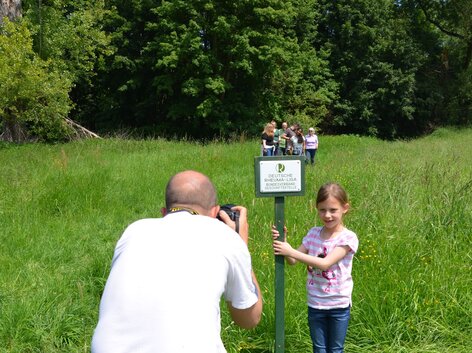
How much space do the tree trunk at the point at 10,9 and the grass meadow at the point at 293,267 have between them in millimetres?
12272

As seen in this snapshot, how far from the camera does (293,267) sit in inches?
169

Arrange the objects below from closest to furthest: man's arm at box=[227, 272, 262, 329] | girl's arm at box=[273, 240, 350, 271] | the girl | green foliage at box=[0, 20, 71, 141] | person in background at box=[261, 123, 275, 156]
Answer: man's arm at box=[227, 272, 262, 329]
girl's arm at box=[273, 240, 350, 271]
the girl
person in background at box=[261, 123, 275, 156]
green foliage at box=[0, 20, 71, 141]

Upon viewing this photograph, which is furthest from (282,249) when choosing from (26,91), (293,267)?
(26,91)

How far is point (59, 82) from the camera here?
59.7 ft

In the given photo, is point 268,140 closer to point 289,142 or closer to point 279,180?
point 289,142

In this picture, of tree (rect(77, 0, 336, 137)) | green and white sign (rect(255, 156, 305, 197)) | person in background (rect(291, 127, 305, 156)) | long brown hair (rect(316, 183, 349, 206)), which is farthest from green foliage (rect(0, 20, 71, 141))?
long brown hair (rect(316, 183, 349, 206))

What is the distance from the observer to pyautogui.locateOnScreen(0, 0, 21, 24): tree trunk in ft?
59.4

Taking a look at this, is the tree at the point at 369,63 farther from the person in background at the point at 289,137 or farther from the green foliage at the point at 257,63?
the person in background at the point at 289,137

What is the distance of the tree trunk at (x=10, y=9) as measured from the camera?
18.1 meters

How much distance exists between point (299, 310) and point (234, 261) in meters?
2.06

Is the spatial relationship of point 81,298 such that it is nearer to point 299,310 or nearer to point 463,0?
point 299,310

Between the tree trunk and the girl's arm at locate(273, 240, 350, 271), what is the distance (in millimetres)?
18485

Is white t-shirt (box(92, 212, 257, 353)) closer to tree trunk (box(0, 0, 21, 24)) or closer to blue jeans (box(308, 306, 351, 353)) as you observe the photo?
blue jeans (box(308, 306, 351, 353))

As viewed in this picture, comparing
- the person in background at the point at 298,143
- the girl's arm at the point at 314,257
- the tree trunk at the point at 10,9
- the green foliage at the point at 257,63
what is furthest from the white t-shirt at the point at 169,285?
the tree trunk at the point at 10,9
